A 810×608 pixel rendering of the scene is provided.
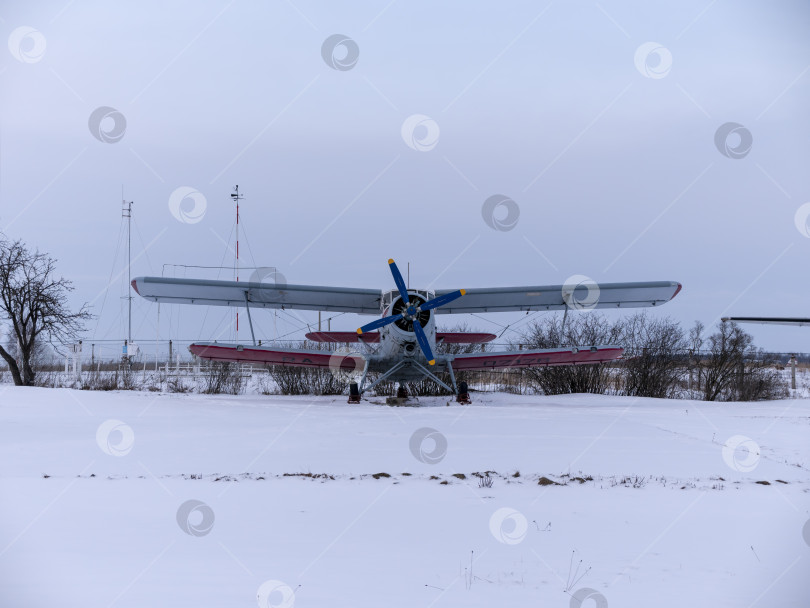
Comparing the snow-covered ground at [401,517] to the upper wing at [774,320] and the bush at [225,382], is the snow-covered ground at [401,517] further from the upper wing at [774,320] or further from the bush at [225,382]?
the bush at [225,382]

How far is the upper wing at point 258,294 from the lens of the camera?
1692 centimetres

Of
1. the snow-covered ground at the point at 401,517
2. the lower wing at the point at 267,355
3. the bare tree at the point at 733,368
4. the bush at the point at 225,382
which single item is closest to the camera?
the snow-covered ground at the point at 401,517

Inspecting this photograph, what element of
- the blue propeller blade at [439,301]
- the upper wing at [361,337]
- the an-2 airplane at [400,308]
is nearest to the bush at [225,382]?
the an-2 airplane at [400,308]

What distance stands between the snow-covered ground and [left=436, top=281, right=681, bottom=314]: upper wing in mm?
6751

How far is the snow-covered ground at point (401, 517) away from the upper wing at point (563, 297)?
266 inches

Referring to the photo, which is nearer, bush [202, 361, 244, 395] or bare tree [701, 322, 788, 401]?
bare tree [701, 322, 788, 401]

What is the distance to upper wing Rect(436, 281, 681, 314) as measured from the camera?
57.2 feet

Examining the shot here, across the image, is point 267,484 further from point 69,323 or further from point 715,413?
point 69,323

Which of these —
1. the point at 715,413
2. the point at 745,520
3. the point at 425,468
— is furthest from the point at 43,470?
the point at 715,413

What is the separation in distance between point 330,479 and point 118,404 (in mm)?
10232

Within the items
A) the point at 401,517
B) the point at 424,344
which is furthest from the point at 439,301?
the point at 401,517

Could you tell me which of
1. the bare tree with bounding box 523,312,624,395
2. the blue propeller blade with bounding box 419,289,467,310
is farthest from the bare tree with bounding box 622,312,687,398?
the blue propeller blade with bounding box 419,289,467,310

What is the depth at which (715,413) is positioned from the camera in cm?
1501

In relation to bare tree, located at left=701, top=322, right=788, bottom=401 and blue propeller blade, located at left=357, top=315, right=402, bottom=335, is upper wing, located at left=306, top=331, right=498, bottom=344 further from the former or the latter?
bare tree, located at left=701, top=322, right=788, bottom=401
